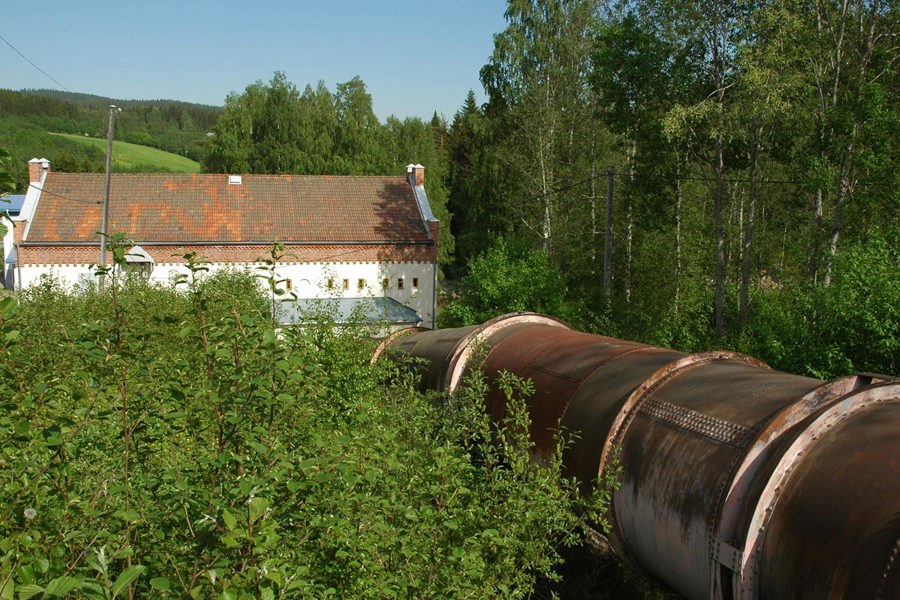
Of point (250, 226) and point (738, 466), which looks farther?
point (250, 226)

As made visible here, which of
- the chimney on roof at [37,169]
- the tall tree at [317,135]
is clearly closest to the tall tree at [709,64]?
the chimney on roof at [37,169]

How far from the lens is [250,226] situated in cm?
3008

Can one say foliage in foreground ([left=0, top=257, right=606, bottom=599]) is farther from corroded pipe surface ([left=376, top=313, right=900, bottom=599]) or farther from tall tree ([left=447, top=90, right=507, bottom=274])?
tall tree ([left=447, top=90, right=507, bottom=274])

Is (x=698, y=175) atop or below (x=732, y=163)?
atop

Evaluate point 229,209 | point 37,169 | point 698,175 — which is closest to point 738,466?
point 698,175

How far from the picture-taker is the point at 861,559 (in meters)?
3.65

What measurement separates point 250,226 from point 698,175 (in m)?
17.9

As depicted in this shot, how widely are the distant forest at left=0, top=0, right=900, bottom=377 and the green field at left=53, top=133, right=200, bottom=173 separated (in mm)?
54823

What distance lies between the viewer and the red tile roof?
2856 centimetres

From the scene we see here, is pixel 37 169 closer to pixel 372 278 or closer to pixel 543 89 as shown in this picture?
pixel 372 278

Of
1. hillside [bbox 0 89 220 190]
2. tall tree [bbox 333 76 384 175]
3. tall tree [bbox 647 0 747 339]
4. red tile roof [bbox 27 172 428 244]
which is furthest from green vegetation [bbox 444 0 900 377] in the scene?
hillside [bbox 0 89 220 190]

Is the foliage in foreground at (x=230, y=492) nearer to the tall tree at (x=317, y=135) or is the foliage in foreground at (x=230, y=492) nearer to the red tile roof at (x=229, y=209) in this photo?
the red tile roof at (x=229, y=209)

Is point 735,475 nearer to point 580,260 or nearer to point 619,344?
point 619,344

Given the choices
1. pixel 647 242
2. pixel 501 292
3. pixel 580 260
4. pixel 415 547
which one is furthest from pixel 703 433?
pixel 580 260
